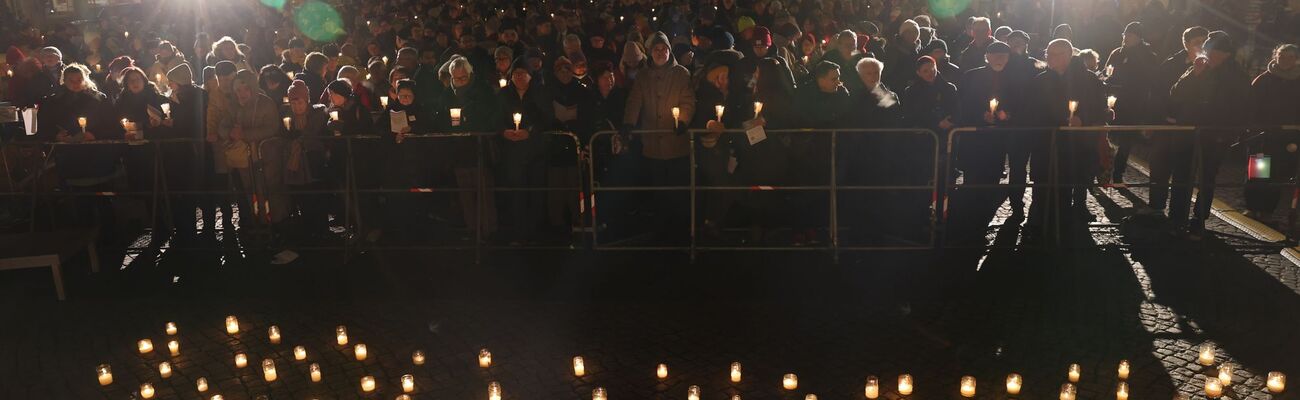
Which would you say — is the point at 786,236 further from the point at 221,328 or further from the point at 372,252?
the point at 221,328

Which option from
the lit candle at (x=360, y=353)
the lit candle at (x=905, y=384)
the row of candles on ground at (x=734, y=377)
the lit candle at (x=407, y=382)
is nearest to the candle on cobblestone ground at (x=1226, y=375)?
the row of candles on ground at (x=734, y=377)

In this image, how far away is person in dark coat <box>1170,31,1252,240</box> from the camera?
898 centimetres

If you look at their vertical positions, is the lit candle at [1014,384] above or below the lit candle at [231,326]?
below

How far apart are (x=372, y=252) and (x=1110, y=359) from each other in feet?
20.9

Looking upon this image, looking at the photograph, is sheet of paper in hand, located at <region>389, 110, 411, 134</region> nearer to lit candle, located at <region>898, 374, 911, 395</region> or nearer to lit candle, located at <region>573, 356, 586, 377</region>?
lit candle, located at <region>573, 356, 586, 377</region>

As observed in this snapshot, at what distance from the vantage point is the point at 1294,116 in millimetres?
8977

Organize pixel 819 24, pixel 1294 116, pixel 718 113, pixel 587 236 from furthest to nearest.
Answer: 1. pixel 819 24
2. pixel 587 236
3. pixel 1294 116
4. pixel 718 113

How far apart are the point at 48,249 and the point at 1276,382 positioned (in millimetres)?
9064

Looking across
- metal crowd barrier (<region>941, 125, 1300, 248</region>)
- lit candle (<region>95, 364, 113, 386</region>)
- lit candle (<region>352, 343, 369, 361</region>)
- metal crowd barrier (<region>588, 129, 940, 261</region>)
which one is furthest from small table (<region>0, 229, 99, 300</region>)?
metal crowd barrier (<region>941, 125, 1300, 248</region>)

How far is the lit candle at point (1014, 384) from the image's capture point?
19.1ft

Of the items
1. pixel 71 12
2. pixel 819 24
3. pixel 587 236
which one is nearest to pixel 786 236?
pixel 587 236

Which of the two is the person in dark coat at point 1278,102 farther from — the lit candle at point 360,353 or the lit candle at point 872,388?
the lit candle at point 360,353

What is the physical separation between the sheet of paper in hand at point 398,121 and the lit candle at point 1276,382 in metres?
6.79

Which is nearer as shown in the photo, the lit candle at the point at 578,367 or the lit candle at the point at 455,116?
the lit candle at the point at 578,367
